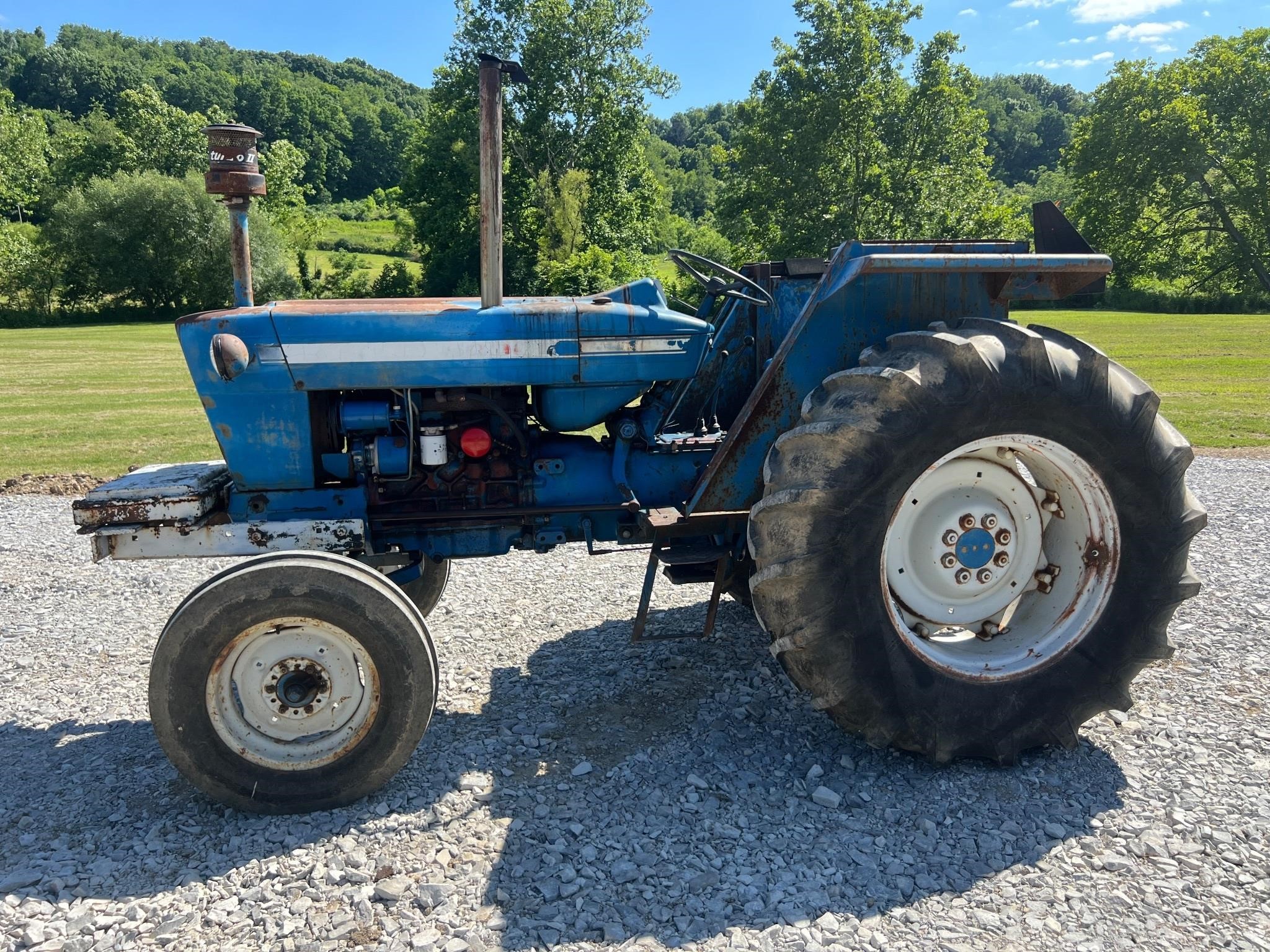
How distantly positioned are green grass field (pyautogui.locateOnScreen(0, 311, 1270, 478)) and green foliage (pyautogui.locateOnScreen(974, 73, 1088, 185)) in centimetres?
5645

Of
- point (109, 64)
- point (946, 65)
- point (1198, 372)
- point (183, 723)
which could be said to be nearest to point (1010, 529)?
point (183, 723)

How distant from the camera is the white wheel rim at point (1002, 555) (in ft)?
11.6

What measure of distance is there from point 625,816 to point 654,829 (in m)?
0.13

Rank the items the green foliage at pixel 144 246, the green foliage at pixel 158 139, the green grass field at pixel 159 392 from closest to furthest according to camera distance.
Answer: the green grass field at pixel 159 392 < the green foliage at pixel 144 246 < the green foliage at pixel 158 139

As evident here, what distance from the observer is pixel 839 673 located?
3.25 m

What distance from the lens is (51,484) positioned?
29.5ft

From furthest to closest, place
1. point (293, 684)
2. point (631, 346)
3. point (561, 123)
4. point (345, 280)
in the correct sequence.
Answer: point (345, 280)
point (561, 123)
point (631, 346)
point (293, 684)

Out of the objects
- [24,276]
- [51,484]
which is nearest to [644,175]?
[24,276]

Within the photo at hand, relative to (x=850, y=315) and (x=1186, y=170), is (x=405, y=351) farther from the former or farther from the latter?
(x=1186, y=170)

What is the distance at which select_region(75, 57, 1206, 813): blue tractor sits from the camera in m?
3.19

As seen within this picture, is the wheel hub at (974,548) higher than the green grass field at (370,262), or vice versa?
the green grass field at (370,262)

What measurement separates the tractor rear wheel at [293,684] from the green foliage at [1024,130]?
8133 cm

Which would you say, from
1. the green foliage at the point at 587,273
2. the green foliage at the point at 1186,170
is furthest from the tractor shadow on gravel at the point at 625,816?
the green foliage at the point at 1186,170

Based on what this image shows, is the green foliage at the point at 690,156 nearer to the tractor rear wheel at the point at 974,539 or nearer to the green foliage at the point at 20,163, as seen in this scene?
the green foliage at the point at 20,163
